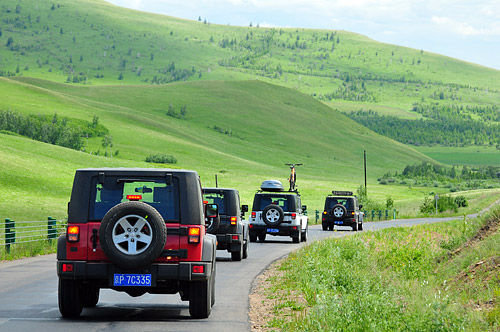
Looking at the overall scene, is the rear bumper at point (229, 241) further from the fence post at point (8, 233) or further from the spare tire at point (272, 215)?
the spare tire at point (272, 215)

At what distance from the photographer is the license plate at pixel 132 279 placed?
11531mm

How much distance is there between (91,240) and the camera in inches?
458

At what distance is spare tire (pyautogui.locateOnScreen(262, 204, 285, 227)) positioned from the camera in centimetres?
3384

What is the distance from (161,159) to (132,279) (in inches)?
5233

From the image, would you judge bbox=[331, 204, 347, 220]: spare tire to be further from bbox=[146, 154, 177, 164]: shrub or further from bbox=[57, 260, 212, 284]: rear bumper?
bbox=[146, 154, 177, 164]: shrub

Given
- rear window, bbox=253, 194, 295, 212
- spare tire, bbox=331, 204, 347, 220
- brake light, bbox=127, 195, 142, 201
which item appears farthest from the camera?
spare tire, bbox=331, 204, 347, 220

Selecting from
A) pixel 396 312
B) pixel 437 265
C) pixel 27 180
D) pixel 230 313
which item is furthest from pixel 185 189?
pixel 27 180

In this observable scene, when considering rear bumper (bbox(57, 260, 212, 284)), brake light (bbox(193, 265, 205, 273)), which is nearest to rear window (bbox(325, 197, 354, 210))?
brake light (bbox(193, 265, 205, 273))

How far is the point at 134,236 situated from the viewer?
11.3m

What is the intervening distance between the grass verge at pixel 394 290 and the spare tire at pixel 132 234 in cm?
197

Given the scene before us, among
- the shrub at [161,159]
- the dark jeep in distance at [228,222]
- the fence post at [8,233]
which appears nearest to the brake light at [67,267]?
the dark jeep in distance at [228,222]

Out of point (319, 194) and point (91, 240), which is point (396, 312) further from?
point (319, 194)

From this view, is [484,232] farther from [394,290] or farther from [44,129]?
[44,129]

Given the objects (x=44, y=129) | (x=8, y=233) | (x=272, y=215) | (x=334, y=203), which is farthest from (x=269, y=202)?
(x=44, y=129)
